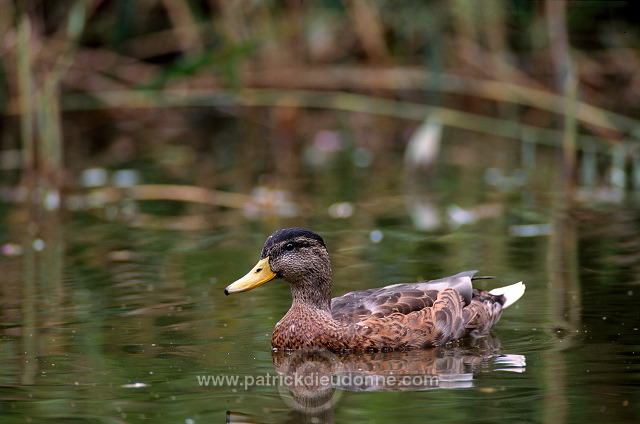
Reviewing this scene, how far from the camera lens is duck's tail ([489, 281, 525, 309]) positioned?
721cm

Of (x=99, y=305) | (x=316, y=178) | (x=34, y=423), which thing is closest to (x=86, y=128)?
(x=316, y=178)

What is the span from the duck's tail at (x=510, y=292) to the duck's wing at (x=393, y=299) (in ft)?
0.82

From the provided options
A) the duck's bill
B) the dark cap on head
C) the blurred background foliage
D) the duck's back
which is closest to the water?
the duck's back

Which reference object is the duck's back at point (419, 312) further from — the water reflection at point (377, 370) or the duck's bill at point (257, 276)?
the duck's bill at point (257, 276)

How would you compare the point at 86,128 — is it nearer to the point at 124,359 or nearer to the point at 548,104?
the point at 548,104

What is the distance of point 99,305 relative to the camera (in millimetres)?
7695

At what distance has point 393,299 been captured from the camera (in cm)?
682

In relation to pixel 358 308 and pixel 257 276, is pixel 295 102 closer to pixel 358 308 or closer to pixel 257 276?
pixel 257 276

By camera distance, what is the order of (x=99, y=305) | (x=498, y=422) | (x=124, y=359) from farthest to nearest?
(x=99, y=305) < (x=124, y=359) < (x=498, y=422)

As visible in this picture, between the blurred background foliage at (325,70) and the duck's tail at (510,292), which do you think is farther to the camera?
the blurred background foliage at (325,70)

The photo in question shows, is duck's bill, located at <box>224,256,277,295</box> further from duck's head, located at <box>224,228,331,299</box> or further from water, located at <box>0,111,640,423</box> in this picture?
water, located at <box>0,111,640,423</box>

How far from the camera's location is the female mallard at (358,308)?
6.60 meters

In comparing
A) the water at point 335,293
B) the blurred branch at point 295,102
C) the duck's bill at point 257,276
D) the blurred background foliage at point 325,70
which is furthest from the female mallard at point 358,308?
the blurred branch at point 295,102

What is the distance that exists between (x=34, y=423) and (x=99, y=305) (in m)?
2.68
